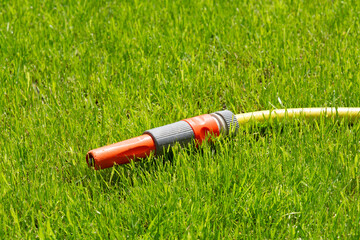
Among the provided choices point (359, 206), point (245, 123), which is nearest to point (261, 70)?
point (245, 123)

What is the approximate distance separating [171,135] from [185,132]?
74 millimetres

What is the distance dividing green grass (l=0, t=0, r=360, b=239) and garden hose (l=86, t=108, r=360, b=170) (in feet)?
0.20

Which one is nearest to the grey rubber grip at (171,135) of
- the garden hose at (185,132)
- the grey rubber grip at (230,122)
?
the garden hose at (185,132)

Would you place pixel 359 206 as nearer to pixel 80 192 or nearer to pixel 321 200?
pixel 321 200

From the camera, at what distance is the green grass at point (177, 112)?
202cm

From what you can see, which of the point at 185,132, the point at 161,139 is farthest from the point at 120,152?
the point at 185,132

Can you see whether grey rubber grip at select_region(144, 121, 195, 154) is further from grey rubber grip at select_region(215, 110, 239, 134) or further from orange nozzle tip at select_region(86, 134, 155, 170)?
grey rubber grip at select_region(215, 110, 239, 134)

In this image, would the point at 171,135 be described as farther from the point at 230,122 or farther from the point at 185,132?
the point at 230,122

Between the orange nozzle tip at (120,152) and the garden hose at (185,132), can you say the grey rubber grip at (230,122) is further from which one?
the orange nozzle tip at (120,152)

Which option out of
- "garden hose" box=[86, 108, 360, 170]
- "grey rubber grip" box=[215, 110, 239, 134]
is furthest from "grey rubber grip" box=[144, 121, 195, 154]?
"grey rubber grip" box=[215, 110, 239, 134]

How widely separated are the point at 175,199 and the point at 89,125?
2.66 feet

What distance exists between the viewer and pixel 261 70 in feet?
10.3

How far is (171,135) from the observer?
235 centimetres

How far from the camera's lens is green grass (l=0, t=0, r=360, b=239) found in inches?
79.5
